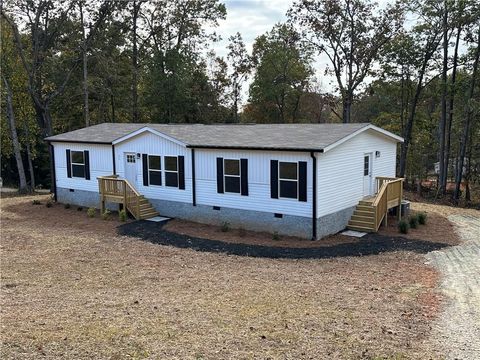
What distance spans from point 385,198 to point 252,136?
535 cm

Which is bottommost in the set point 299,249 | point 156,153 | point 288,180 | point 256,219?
point 299,249

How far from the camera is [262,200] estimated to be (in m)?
15.3

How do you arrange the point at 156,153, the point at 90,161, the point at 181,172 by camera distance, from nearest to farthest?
the point at 181,172 < the point at 156,153 < the point at 90,161

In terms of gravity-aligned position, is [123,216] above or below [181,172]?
below

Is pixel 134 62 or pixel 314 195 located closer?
pixel 314 195

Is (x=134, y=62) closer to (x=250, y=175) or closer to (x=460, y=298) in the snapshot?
(x=250, y=175)

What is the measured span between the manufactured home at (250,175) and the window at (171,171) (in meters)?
0.04

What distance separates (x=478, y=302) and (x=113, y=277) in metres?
7.82

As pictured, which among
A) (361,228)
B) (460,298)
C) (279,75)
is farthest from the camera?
(279,75)

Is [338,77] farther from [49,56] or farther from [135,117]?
[49,56]

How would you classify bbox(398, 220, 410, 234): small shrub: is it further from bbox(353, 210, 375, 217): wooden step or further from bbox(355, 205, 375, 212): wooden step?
bbox(355, 205, 375, 212): wooden step

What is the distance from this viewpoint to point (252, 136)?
1689 centimetres

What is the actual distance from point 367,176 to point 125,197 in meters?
9.51

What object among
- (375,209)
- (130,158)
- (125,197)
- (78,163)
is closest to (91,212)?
Result: (125,197)
